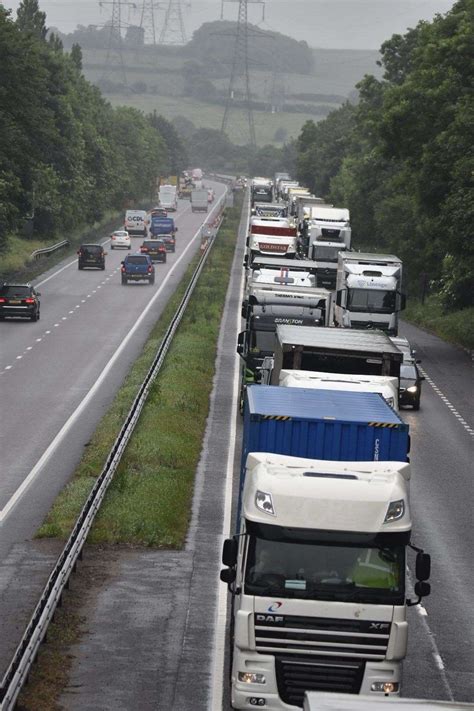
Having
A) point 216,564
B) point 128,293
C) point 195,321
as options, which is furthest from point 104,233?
point 216,564

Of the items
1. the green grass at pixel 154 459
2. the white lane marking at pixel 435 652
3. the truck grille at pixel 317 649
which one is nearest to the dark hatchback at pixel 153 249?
the green grass at pixel 154 459

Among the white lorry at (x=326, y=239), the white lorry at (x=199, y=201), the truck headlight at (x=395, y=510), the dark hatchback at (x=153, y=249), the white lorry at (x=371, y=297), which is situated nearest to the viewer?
the truck headlight at (x=395, y=510)

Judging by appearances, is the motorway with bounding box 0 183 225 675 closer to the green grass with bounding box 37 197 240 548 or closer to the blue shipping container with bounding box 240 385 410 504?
the green grass with bounding box 37 197 240 548

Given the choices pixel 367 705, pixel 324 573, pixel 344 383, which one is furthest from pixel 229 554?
pixel 344 383

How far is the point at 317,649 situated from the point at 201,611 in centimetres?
562

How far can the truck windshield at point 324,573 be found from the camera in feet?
50.9

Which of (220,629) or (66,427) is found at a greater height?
(220,629)

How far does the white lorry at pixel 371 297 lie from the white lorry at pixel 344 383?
2945 centimetres

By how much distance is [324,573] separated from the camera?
614 inches

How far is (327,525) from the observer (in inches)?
607

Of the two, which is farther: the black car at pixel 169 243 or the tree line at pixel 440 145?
the black car at pixel 169 243

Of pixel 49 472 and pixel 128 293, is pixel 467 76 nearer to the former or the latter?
pixel 128 293

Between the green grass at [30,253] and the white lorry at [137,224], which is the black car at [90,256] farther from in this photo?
the white lorry at [137,224]

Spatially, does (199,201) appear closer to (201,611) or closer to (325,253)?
(325,253)
